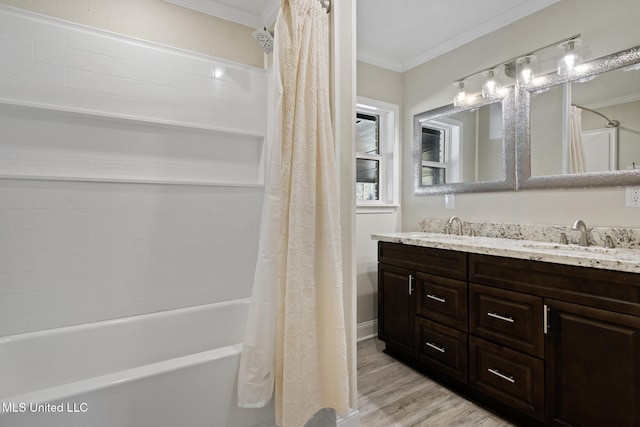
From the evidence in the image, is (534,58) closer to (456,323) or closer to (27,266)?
(456,323)

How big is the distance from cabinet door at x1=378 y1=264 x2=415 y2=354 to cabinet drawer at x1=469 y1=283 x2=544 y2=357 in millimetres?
457

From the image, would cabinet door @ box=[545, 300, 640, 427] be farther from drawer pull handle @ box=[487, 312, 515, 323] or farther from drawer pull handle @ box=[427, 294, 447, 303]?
drawer pull handle @ box=[427, 294, 447, 303]

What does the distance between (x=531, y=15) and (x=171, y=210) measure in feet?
8.86

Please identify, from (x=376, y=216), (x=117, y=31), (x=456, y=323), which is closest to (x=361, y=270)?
(x=376, y=216)

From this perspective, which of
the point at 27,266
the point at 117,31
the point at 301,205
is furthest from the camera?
the point at 117,31

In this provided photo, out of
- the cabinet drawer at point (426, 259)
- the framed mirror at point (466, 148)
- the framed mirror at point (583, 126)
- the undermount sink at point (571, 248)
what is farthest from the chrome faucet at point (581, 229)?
the cabinet drawer at point (426, 259)

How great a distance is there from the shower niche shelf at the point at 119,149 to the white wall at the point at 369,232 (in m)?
1.07

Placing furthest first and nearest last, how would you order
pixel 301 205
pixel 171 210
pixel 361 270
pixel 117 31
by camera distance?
pixel 361 270 < pixel 171 210 < pixel 117 31 < pixel 301 205

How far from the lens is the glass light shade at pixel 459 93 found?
2.56 meters

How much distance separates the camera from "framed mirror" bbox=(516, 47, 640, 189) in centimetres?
176

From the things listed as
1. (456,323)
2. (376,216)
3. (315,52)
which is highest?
(315,52)

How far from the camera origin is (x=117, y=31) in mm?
1877

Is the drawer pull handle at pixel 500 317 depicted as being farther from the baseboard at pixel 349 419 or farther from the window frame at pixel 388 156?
the window frame at pixel 388 156

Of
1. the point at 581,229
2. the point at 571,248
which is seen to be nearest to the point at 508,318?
the point at 571,248
